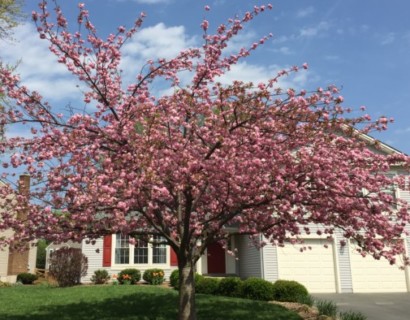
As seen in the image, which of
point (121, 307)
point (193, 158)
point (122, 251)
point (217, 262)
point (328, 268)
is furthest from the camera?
point (217, 262)

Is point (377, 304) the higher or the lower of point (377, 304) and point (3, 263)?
the lower

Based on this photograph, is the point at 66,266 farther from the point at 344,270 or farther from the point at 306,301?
the point at 344,270

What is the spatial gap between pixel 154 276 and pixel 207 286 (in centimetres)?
523

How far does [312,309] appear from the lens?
45.3 feet

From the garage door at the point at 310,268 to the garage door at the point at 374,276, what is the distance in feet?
3.68

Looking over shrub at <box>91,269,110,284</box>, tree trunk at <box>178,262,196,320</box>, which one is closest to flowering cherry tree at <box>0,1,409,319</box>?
A: tree trunk at <box>178,262,196,320</box>

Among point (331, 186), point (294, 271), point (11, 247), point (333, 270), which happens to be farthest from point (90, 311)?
point (333, 270)

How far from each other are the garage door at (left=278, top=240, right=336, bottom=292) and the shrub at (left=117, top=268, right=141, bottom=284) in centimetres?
766

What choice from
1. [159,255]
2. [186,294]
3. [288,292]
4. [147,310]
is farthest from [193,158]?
[159,255]

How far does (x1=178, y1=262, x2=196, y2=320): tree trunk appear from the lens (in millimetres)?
10031

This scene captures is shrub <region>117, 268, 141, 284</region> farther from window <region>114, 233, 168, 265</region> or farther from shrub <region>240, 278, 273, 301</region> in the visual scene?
shrub <region>240, 278, 273, 301</region>

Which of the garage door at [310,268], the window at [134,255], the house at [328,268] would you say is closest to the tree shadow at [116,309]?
the house at [328,268]

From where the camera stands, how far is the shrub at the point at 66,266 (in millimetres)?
20891

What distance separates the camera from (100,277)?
75.2ft
